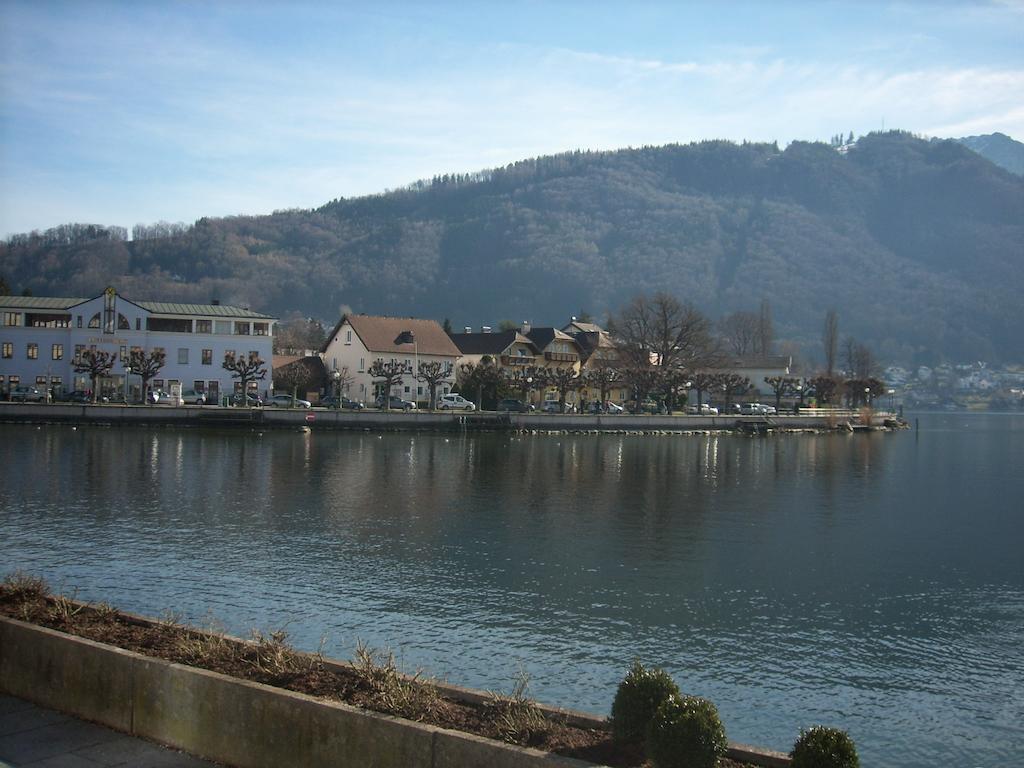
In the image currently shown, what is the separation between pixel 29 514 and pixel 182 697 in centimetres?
2715

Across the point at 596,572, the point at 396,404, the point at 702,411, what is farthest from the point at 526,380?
the point at 596,572

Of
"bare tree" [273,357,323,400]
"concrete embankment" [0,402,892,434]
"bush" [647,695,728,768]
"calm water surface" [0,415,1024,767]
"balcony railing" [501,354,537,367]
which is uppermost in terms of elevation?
"balcony railing" [501,354,537,367]

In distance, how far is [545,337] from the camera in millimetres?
113625

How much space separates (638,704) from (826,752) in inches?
72.3

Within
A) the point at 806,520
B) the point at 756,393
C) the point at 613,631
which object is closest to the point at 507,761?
the point at 613,631

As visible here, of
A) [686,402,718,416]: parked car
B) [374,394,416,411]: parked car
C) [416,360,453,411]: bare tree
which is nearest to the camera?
[416,360,453,411]: bare tree

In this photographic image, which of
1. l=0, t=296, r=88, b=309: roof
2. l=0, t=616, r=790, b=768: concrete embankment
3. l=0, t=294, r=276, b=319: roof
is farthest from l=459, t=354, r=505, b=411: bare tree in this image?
l=0, t=616, r=790, b=768: concrete embankment

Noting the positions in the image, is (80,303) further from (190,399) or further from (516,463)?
(516,463)

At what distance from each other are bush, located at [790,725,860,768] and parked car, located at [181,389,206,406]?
83.2 m

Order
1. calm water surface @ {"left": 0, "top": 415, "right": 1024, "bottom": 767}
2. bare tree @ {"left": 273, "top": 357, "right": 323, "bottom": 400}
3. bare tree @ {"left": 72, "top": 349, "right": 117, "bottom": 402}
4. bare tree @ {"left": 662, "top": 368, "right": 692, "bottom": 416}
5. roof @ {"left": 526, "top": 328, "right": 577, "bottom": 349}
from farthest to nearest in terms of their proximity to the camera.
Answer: roof @ {"left": 526, "top": 328, "right": 577, "bottom": 349}
bare tree @ {"left": 662, "top": 368, "right": 692, "bottom": 416}
bare tree @ {"left": 273, "top": 357, "right": 323, "bottom": 400}
bare tree @ {"left": 72, "top": 349, "right": 117, "bottom": 402}
calm water surface @ {"left": 0, "top": 415, "right": 1024, "bottom": 767}

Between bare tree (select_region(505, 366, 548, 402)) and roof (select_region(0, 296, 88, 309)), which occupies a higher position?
roof (select_region(0, 296, 88, 309))

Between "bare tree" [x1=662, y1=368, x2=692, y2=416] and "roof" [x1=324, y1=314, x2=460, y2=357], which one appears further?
"bare tree" [x1=662, y1=368, x2=692, y2=416]

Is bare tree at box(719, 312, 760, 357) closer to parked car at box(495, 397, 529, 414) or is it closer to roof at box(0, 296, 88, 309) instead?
parked car at box(495, 397, 529, 414)

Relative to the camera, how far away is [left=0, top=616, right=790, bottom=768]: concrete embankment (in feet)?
26.9
